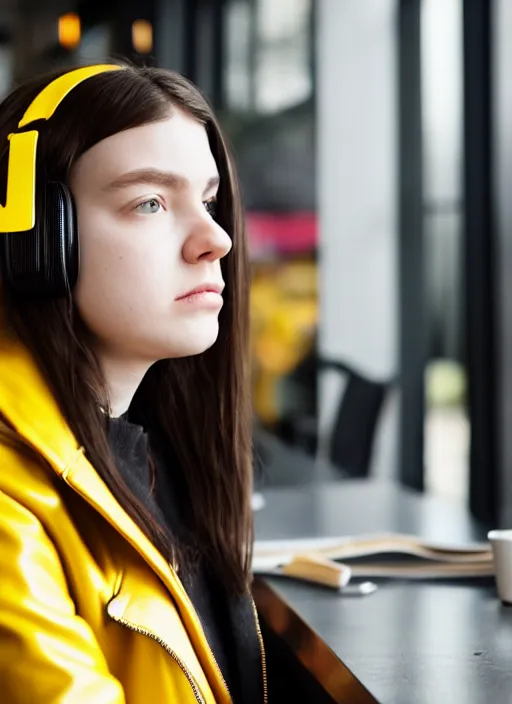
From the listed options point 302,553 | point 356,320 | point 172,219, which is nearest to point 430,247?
point 356,320

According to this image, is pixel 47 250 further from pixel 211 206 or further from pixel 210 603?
pixel 210 603

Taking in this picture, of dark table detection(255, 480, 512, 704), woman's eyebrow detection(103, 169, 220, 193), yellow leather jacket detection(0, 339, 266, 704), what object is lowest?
dark table detection(255, 480, 512, 704)

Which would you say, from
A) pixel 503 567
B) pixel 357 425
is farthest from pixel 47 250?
pixel 357 425

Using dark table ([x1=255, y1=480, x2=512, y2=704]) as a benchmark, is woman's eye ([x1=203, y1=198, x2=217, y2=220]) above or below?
above

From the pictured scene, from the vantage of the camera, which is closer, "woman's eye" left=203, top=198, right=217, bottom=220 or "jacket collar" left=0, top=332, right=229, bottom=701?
"jacket collar" left=0, top=332, right=229, bottom=701

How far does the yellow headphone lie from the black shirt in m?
0.16

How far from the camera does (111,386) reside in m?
1.07

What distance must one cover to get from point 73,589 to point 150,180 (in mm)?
380

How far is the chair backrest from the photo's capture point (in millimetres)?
3352

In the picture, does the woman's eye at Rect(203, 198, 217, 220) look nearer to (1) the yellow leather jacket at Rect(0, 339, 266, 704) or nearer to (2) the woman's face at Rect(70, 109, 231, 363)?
(2) the woman's face at Rect(70, 109, 231, 363)

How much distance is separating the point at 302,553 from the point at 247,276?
1.37 ft

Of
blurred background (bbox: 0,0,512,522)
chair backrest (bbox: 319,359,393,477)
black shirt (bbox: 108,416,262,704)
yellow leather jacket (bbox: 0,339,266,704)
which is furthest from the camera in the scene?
blurred background (bbox: 0,0,512,522)

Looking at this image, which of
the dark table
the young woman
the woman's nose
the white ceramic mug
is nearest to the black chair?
the dark table

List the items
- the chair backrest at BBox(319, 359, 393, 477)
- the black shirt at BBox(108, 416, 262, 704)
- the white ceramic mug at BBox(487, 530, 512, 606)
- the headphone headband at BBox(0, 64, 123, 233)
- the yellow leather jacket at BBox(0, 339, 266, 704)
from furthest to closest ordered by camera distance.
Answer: the chair backrest at BBox(319, 359, 393, 477), the white ceramic mug at BBox(487, 530, 512, 606), the black shirt at BBox(108, 416, 262, 704), the headphone headband at BBox(0, 64, 123, 233), the yellow leather jacket at BBox(0, 339, 266, 704)
